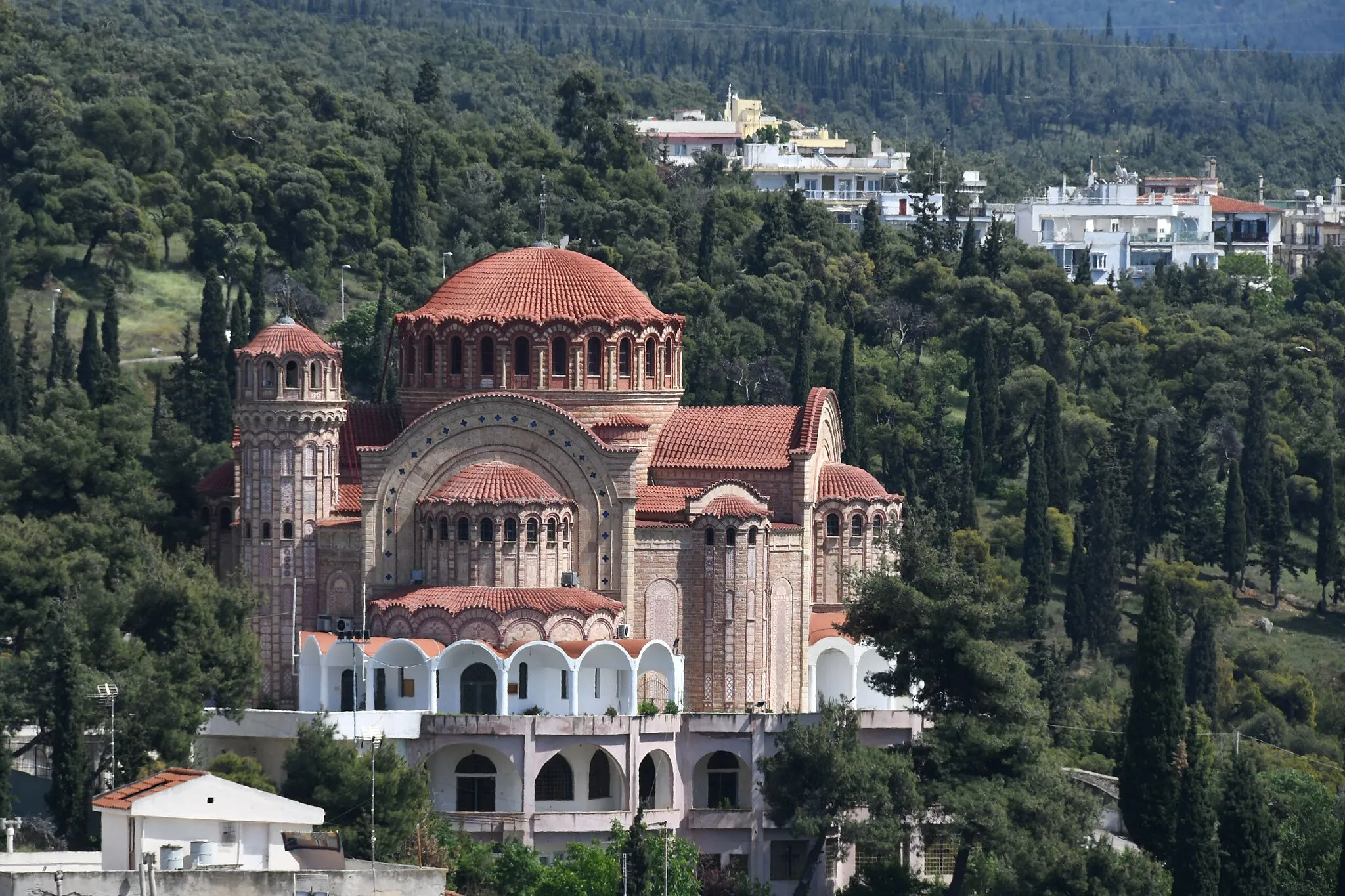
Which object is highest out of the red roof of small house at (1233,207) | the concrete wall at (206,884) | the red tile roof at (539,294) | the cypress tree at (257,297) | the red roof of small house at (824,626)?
the red roof of small house at (1233,207)

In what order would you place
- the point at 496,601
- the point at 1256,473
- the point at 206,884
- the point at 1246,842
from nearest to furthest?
the point at 206,884 < the point at 1246,842 < the point at 496,601 < the point at 1256,473

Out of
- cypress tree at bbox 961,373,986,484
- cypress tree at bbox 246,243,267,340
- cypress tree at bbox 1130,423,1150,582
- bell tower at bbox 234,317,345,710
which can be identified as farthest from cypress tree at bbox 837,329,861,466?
bell tower at bbox 234,317,345,710

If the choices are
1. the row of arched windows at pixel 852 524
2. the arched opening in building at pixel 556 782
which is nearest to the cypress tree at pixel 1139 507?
the row of arched windows at pixel 852 524

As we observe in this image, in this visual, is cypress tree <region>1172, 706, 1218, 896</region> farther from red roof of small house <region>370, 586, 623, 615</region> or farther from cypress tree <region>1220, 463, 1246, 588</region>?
cypress tree <region>1220, 463, 1246, 588</region>

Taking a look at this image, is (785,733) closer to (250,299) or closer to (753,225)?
(250,299)

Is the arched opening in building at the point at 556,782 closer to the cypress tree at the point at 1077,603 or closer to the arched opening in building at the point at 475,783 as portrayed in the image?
the arched opening in building at the point at 475,783

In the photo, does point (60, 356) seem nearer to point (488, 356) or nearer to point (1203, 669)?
point (488, 356)

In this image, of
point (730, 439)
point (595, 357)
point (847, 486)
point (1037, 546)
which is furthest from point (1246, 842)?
point (1037, 546)
